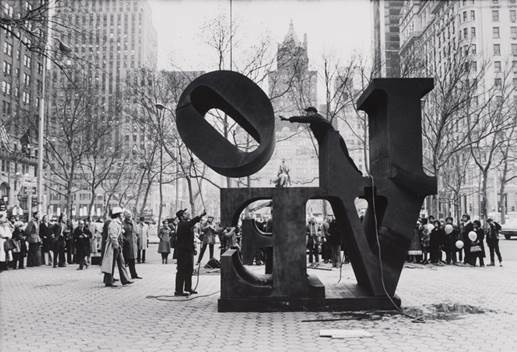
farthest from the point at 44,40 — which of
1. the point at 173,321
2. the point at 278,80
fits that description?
the point at 278,80

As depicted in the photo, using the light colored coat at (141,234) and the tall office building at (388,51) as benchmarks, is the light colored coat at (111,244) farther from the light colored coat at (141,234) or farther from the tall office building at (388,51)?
the tall office building at (388,51)

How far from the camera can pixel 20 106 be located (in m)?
32.1

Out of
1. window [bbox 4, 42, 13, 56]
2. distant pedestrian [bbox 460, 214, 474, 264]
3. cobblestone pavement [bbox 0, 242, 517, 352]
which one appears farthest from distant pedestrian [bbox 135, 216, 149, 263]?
window [bbox 4, 42, 13, 56]

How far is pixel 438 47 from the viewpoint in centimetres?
2567

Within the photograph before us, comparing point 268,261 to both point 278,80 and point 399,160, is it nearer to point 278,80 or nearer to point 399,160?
point 399,160

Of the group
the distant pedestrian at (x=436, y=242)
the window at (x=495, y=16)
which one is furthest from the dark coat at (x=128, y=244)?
the window at (x=495, y=16)

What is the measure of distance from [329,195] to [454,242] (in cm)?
1129

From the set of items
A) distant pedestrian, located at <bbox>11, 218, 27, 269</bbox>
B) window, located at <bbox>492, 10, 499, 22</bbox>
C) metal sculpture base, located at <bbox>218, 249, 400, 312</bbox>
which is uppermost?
window, located at <bbox>492, 10, 499, 22</bbox>

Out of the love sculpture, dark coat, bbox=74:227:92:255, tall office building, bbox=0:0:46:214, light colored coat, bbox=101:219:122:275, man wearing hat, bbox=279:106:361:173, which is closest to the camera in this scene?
tall office building, bbox=0:0:46:214

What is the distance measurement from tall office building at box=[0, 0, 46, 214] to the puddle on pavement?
6579 millimetres

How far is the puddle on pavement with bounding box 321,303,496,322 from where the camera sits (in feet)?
27.1

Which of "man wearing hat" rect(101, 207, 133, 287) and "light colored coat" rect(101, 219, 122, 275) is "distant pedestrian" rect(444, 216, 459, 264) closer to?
"man wearing hat" rect(101, 207, 133, 287)

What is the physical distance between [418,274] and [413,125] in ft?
24.1

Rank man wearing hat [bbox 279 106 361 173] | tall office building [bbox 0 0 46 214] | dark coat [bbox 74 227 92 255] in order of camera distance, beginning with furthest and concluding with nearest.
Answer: dark coat [bbox 74 227 92 255], man wearing hat [bbox 279 106 361 173], tall office building [bbox 0 0 46 214]
